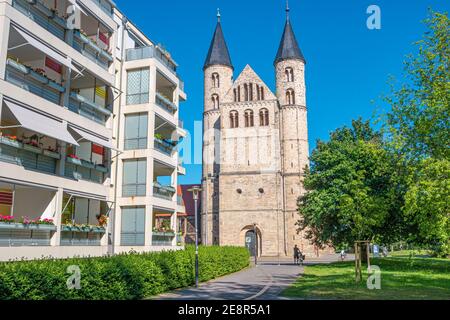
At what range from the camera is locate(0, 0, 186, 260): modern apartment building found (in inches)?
656

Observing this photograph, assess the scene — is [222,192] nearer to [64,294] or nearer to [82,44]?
[82,44]

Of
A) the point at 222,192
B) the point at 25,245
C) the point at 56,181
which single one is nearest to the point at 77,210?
the point at 56,181

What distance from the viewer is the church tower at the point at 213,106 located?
64.7m

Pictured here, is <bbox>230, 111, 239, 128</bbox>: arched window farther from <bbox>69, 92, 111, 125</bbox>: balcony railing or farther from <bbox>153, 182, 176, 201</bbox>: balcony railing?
<bbox>69, 92, 111, 125</bbox>: balcony railing

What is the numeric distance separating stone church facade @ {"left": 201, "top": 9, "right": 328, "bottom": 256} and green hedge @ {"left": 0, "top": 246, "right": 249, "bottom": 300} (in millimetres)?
38563

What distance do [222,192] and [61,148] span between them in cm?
4306

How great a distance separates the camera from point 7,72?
16.2 meters

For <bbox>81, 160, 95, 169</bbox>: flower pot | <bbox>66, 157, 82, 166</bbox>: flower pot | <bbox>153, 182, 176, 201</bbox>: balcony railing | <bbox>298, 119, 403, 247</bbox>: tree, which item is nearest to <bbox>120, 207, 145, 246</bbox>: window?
<bbox>153, 182, 176, 201</bbox>: balcony railing

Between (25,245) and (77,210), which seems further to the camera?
(77,210)

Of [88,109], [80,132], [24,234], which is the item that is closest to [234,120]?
[88,109]

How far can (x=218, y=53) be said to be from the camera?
226 ft

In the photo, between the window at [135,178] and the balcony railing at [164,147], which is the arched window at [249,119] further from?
the window at [135,178]

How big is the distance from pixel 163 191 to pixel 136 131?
428 centimetres

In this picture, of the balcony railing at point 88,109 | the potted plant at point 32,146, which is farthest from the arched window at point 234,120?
the potted plant at point 32,146
